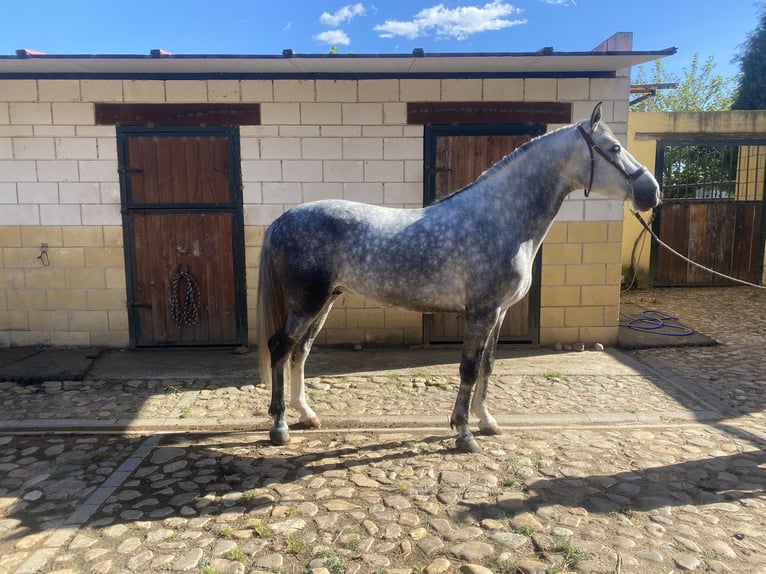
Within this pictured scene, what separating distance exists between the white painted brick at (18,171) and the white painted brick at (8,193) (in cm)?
7

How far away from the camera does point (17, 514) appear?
9.44 ft

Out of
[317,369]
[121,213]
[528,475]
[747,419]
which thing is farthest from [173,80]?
[747,419]

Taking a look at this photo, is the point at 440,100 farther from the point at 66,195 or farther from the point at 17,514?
the point at 17,514

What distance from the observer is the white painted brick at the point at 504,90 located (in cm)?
611

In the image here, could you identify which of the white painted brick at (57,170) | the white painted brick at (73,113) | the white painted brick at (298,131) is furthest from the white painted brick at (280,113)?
the white painted brick at (57,170)

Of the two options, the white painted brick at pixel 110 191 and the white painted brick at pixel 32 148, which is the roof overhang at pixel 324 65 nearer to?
the white painted brick at pixel 32 148

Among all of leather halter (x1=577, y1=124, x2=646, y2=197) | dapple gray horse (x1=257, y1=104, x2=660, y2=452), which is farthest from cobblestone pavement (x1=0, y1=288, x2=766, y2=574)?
leather halter (x1=577, y1=124, x2=646, y2=197)

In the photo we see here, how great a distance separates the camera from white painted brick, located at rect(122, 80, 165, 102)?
6016 millimetres

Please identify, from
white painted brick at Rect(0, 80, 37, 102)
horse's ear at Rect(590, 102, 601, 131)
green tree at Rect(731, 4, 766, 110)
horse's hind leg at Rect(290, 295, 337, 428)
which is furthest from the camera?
green tree at Rect(731, 4, 766, 110)

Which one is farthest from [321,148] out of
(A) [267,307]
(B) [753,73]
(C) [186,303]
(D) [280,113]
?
(B) [753,73]

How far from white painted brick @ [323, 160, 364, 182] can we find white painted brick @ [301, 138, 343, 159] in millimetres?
90

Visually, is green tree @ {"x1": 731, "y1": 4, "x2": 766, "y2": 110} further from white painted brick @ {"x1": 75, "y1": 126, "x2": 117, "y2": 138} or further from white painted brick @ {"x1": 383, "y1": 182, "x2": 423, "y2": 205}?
white painted brick @ {"x1": 75, "y1": 126, "x2": 117, "y2": 138}

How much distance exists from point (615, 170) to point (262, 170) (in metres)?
3.98

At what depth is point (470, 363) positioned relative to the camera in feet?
11.9
